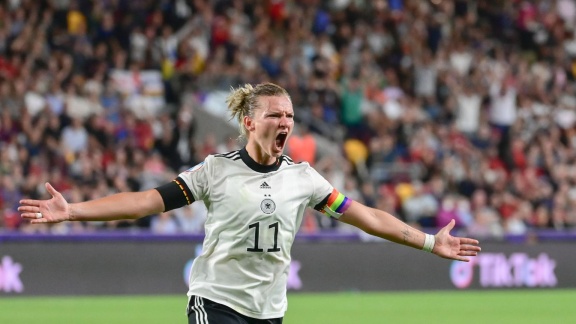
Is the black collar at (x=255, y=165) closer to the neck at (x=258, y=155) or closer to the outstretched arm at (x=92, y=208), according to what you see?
the neck at (x=258, y=155)

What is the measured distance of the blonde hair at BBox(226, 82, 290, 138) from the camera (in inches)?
243

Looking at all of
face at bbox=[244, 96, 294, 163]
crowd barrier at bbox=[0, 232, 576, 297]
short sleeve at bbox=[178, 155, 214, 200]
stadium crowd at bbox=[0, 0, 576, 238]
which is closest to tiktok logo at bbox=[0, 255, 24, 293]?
crowd barrier at bbox=[0, 232, 576, 297]

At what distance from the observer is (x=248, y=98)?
6.25 meters

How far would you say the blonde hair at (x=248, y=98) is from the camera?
20.2 feet

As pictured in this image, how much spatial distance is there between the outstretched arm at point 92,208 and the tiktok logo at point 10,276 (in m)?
9.30

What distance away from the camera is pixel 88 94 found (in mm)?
18109

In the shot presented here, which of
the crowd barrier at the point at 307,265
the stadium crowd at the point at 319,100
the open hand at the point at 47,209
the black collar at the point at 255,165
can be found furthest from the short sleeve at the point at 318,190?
the stadium crowd at the point at 319,100

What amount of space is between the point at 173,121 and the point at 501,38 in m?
8.64

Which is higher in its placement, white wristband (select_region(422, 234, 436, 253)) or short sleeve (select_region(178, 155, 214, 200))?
short sleeve (select_region(178, 155, 214, 200))

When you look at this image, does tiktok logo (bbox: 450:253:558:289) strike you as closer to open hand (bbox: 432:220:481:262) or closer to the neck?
open hand (bbox: 432:220:481:262)

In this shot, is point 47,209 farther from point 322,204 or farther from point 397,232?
point 397,232

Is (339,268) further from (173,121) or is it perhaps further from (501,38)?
(501,38)

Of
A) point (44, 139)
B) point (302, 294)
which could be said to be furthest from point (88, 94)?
point (302, 294)

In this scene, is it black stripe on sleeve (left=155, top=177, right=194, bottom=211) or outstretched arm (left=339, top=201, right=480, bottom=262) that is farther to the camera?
outstretched arm (left=339, top=201, right=480, bottom=262)
